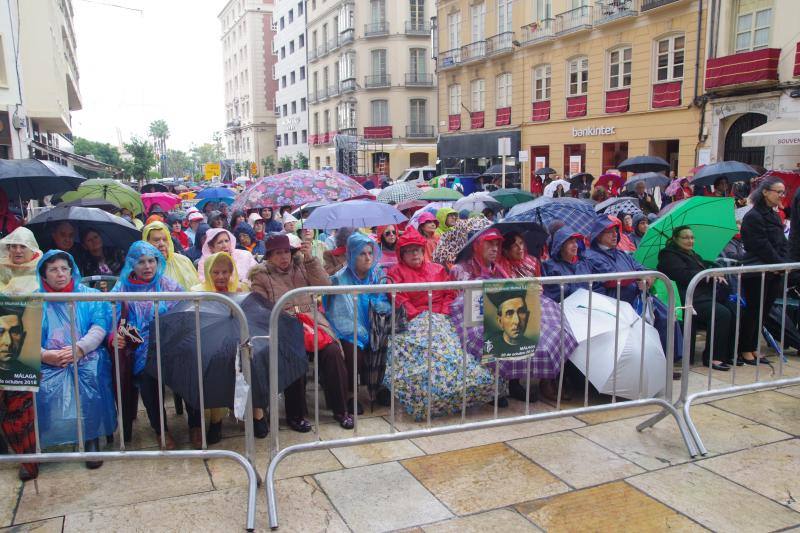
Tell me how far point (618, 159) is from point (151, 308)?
1000 inches

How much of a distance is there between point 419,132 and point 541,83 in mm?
20526

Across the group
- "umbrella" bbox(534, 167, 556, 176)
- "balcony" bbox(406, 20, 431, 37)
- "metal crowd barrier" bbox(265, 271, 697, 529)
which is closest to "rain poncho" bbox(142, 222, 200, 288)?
"metal crowd barrier" bbox(265, 271, 697, 529)

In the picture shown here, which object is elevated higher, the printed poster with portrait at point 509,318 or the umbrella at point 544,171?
the umbrella at point 544,171

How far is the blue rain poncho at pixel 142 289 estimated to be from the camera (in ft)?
15.5

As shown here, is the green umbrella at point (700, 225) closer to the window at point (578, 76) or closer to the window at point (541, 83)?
the window at point (578, 76)

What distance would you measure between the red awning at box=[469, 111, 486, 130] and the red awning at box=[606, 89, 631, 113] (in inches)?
378

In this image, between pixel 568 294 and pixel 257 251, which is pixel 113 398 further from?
pixel 257 251

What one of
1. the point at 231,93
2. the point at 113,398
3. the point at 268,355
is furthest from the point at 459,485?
the point at 231,93

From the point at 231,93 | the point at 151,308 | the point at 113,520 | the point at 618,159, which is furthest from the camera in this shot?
the point at 231,93

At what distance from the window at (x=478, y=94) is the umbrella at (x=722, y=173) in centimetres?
2385

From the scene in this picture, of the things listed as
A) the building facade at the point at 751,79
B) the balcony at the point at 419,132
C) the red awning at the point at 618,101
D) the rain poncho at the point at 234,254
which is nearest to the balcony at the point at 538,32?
the red awning at the point at 618,101

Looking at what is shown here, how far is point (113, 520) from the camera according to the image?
12.1ft

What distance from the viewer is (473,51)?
3466 cm

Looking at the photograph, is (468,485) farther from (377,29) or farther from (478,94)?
(377,29)
